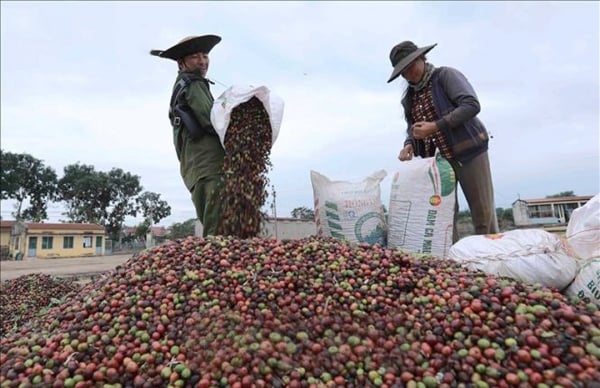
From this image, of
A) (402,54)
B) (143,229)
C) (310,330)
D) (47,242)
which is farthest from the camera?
(143,229)

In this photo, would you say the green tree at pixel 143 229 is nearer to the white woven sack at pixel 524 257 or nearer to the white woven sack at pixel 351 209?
the white woven sack at pixel 351 209

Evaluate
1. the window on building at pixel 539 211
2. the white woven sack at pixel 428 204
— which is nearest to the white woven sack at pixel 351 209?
the white woven sack at pixel 428 204

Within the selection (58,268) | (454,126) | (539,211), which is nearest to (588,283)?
(454,126)

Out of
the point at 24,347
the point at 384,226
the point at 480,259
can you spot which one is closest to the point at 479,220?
the point at 384,226

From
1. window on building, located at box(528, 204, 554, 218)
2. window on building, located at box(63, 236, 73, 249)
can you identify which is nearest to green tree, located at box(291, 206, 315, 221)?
window on building, located at box(528, 204, 554, 218)

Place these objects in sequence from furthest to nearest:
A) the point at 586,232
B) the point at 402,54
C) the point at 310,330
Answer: the point at 402,54 → the point at 586,232 → the point at 310,330

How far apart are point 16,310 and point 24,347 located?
3.86 metres

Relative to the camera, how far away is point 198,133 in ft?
8.59

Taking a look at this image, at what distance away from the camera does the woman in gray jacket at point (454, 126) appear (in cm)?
238

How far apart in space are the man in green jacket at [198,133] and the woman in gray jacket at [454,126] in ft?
3.94

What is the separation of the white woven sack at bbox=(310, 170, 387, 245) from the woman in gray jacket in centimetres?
46

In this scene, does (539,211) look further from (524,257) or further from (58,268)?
(58,268)

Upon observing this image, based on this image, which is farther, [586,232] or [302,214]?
[302,214]

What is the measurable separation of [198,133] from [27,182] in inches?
1599
